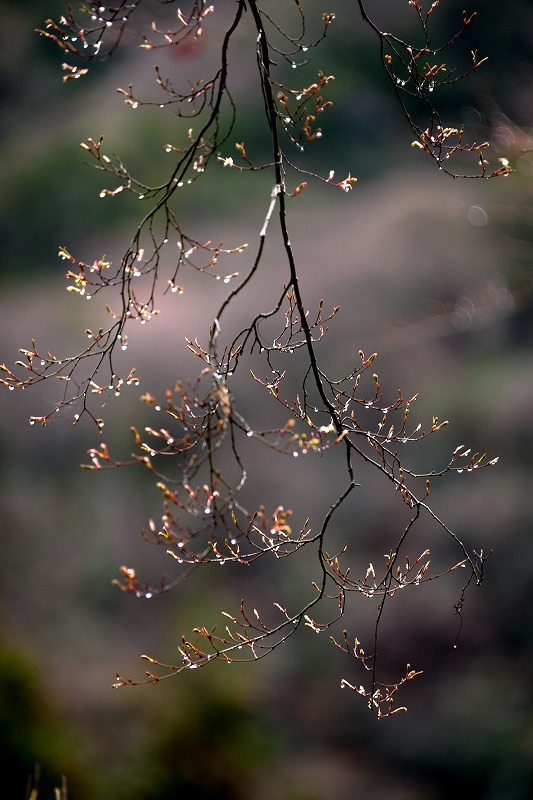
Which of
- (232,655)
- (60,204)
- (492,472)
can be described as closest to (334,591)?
(232,655)

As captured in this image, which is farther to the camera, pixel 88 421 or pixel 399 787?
pixel 88 421

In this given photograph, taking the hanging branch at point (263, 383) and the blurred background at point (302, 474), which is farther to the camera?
the blurred background at point (302, 474)

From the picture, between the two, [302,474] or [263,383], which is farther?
[302,474]

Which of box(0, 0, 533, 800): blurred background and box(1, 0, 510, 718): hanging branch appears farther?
box(0, 0, 533, 800): blurred background

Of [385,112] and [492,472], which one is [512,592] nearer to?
[492,472]

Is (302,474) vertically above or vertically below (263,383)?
above

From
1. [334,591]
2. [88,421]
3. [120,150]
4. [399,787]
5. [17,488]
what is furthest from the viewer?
[120,150]

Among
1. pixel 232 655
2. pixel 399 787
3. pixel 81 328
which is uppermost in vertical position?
pixel 81 328

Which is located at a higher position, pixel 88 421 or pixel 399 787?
pixel 88 421
